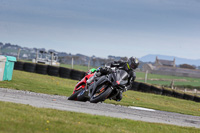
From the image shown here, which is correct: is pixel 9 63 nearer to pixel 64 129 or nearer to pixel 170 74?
pixel 64 129

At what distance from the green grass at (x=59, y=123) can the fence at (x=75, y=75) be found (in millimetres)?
14174

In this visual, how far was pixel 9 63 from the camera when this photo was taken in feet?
52.9

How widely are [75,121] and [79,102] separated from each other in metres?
4.09

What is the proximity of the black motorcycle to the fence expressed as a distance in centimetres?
1298

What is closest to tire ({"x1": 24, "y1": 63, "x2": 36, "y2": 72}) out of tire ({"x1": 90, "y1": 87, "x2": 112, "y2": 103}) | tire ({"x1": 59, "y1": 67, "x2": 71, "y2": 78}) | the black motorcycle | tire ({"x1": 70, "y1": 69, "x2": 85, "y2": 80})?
tire ({"x1": 59, "y1": 67, "x2": 71, "y2": 78})

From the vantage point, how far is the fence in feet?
74.7

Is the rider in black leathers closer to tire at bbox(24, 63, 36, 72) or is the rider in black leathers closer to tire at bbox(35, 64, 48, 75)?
A: tire at bbox(35, 64, 48, 75)

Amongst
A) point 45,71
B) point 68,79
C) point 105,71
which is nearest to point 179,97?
point 68,79

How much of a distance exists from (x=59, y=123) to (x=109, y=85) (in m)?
2.47

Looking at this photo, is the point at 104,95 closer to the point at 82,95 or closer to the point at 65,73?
the point at 82,95

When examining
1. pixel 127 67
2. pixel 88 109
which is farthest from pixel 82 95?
pixel 127 67

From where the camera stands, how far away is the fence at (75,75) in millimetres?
22766

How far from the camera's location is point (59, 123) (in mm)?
6301

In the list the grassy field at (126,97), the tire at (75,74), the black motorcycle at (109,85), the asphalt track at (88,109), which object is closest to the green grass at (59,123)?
the black motorcycle at (109,85)
